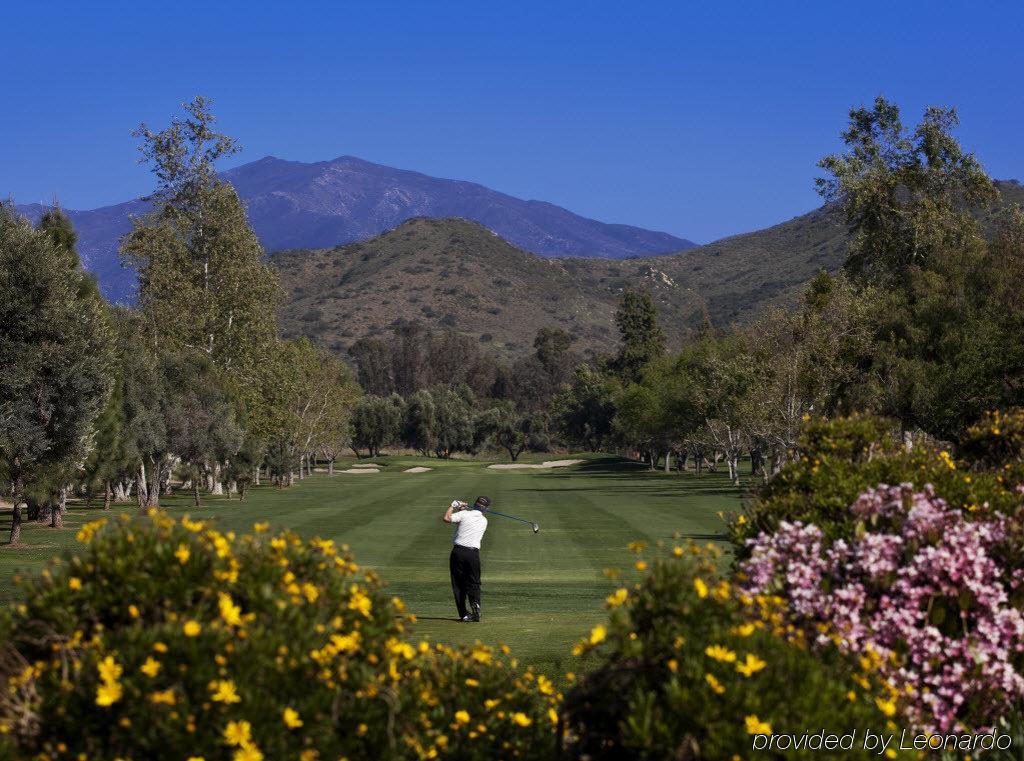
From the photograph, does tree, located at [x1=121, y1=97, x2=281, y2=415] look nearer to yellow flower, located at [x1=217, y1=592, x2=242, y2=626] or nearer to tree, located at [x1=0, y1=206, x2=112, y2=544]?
tree, located at [x1=0, y1=206, x2=112, y2=544]

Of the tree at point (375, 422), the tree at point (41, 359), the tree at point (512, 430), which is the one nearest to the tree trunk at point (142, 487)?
the tree at point (41, 359)

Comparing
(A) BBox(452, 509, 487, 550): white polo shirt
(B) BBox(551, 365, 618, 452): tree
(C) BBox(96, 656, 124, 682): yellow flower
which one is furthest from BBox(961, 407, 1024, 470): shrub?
(B) BBox(551, 365, 618, 452): tree

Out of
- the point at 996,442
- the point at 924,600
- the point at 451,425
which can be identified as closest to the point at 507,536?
the point at 996,442

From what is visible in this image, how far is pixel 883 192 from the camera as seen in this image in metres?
66.2

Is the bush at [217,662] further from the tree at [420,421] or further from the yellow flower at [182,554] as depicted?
the tree at [420,421]

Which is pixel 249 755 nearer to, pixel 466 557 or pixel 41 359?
pixel 466 557

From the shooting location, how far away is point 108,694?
536cm

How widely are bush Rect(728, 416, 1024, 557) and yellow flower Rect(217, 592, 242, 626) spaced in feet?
13.3

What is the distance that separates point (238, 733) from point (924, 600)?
455 centimetres

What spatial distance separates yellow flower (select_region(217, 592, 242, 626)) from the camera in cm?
567

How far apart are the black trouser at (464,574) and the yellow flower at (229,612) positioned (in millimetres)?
12787

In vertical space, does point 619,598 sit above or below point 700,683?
above

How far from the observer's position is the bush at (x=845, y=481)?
893 centimetres

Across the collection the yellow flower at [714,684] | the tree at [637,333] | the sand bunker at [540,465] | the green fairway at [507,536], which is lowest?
the sand bunker at [540,465]
